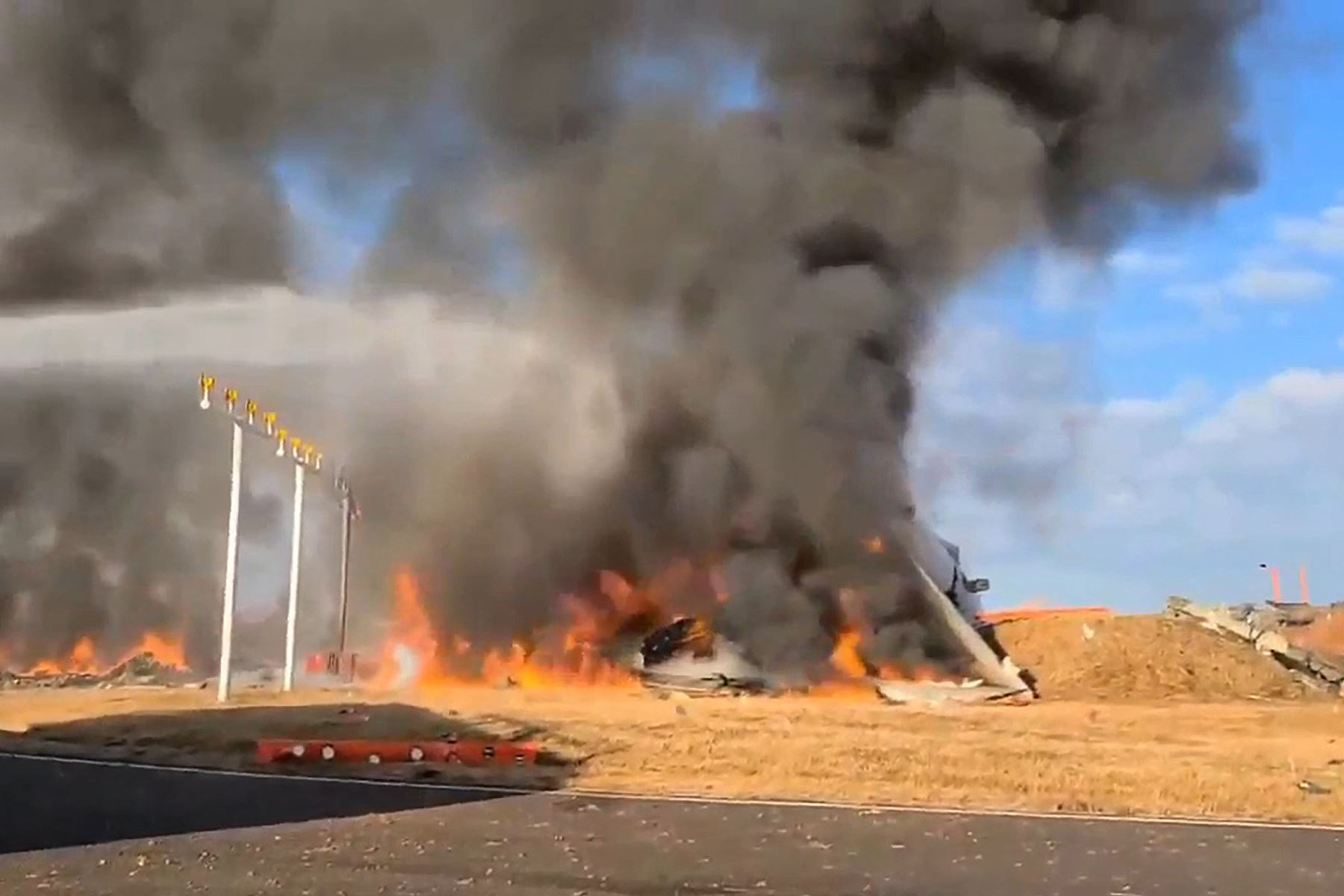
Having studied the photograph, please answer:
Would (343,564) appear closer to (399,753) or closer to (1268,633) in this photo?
(399,753)

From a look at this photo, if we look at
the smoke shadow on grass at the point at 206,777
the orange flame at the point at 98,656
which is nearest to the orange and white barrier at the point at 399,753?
the smoke shadow on grass at the point at 206,777

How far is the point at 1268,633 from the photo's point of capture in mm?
39938

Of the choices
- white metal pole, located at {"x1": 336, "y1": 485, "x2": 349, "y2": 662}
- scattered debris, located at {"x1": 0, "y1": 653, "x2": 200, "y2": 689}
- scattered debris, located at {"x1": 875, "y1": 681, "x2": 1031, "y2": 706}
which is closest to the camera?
scattered debris, located at {"x1": 875, "y1": 681, "x2": 1031, "y2": 706}

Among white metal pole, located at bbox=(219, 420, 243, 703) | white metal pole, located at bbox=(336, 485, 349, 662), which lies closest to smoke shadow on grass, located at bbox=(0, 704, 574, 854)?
white metal pole, located at bbox=(219, 420, 243, 703)

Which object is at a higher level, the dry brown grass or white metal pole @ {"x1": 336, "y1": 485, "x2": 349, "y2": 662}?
white metal pole @ {"x1": 336, "y1": 485, "x2": 349, "y2": 662}

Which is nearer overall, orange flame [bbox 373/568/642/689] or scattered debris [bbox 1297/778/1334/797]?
scattered debris [bbox 1297/778/1334/797]

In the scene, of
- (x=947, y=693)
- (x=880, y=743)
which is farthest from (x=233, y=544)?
(x=880, y=743)

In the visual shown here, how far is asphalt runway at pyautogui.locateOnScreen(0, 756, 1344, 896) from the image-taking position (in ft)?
33.3

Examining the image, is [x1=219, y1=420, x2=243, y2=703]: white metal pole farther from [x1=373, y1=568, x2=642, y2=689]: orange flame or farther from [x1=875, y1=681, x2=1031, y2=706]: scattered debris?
[x1=875, y1=681, x2=1031, y2=706]: scattered debris

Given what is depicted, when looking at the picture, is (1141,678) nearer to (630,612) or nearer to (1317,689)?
(1317,689)

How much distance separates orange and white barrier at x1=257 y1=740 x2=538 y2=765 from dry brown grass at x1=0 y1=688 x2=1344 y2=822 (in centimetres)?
65

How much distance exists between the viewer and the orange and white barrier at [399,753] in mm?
19234

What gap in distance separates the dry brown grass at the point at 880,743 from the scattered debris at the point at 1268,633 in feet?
15.2

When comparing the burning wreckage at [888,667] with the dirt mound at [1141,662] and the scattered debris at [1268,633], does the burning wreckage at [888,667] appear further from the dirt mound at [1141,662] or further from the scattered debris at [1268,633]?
the scattered debris at [1268,633]
